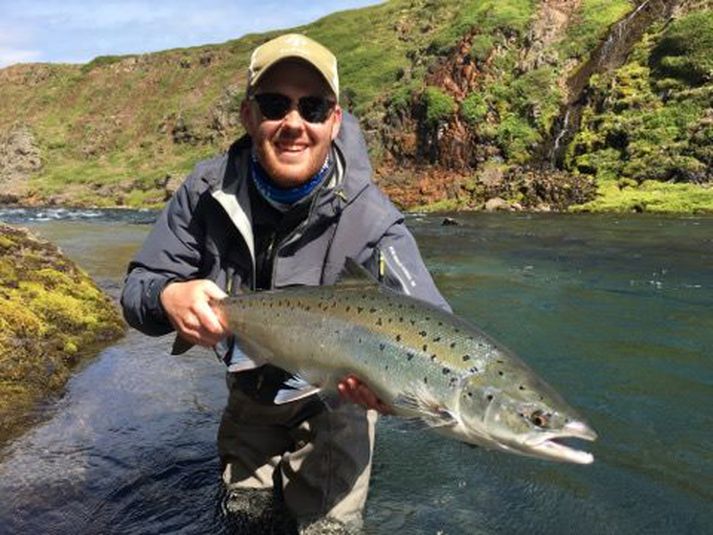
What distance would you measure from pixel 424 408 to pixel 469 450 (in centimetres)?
319

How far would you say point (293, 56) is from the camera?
3.55 meters

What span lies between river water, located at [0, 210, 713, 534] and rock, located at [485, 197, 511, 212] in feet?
62.2

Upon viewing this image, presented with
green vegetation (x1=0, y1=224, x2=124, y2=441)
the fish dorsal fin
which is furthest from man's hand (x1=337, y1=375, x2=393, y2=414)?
green vegetation (x1=0, y1=224, x2=124, y2=441)

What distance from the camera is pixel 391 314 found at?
327 cm

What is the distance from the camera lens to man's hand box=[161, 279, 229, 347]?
3.56 meters

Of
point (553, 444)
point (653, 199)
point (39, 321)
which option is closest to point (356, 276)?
point (553, 444)

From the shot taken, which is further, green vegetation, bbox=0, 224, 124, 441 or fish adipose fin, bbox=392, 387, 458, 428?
green vegetation, bbox=0, 224, 124, 441

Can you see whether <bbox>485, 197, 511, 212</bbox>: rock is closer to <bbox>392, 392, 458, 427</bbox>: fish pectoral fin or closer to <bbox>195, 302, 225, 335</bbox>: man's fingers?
<bbox>195, 302, 225, 335</bbox>: man's fingers

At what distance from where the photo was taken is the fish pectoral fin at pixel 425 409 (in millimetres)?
2936

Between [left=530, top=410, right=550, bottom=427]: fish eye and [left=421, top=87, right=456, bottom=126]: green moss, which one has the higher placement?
[left=421, top=87, right=456, bottom=126]: green moss

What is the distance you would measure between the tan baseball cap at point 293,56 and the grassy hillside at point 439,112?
83.8ft

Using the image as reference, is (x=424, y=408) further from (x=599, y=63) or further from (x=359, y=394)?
(x=599, y=63)

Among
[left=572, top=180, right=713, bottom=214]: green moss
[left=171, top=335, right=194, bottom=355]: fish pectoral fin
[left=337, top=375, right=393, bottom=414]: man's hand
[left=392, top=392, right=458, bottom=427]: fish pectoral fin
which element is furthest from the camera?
[left=572, top=180, right=713, bottom=214]: green moss

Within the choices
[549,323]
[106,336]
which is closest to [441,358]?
[106,336]
